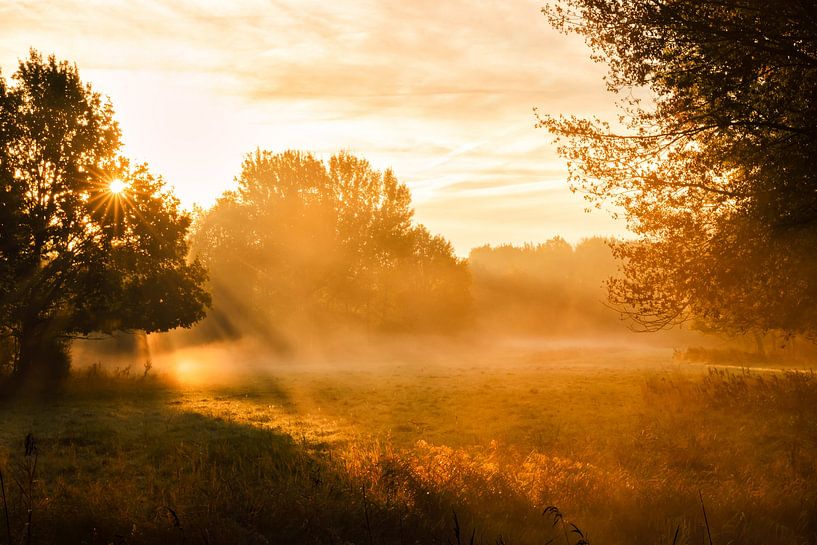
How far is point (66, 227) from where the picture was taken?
74.8ft

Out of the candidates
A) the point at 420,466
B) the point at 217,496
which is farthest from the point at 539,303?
the point at 217,496

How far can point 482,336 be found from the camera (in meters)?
80.8

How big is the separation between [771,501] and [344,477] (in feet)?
21.0

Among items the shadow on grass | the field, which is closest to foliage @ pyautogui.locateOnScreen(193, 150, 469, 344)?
the field

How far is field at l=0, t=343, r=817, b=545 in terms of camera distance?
6.46m

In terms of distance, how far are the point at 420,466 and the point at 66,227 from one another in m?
20.7

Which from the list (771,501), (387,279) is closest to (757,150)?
(771,501)

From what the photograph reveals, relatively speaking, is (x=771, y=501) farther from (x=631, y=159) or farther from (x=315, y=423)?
(x=315, y=423)

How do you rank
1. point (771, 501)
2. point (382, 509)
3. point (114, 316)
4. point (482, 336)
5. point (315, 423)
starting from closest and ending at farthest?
point (382, 509) → point (771, 501) → point (315, 423) → point (114, 316) → point (482, 336)

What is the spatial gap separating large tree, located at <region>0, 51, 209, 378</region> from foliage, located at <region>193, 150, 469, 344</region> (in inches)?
1135

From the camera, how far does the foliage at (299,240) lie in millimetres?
54281

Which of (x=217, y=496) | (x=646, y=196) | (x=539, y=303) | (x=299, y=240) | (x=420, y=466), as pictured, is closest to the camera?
(x=217, y=496)

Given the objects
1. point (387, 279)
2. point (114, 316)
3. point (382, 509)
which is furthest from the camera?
point (387, 279)

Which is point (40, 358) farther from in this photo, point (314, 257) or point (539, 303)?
point (539, 303)
